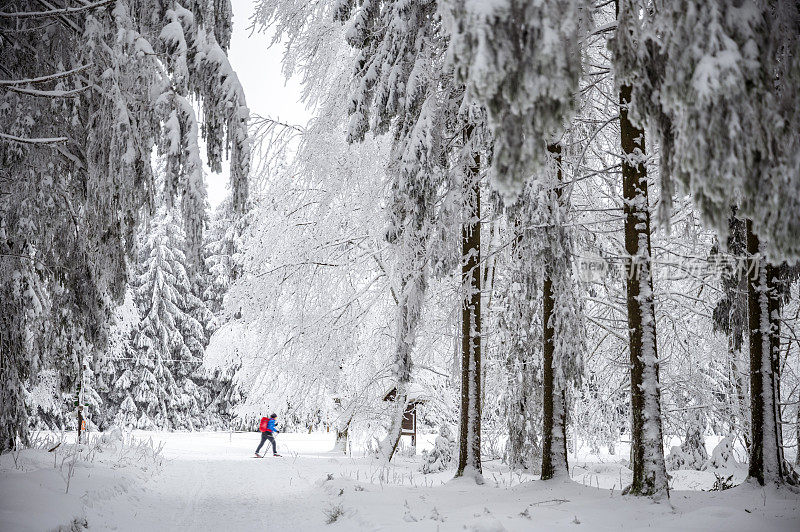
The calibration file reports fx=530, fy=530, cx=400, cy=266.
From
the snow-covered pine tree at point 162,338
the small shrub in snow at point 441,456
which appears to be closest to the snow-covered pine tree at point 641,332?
the small shrub in snow at point 441,456

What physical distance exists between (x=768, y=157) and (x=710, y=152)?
40 cm

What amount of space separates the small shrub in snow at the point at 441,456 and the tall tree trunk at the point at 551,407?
4.07 metres

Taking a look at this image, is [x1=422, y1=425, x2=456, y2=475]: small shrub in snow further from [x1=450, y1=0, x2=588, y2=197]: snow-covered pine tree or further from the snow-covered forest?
[x1=450, y1=0, x2=588, y2=197]: snow-covered pine tree

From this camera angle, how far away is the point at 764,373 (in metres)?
7.13

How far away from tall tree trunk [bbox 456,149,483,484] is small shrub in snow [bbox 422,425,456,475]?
266 cm

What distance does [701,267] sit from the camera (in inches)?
312

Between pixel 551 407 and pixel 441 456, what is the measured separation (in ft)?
15.0

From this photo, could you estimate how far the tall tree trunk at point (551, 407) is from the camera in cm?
795

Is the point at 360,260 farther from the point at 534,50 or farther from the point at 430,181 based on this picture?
the point at 534,50

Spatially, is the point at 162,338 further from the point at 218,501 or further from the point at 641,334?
the point at 641,334

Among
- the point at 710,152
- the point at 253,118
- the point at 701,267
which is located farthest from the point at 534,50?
the point at 253,118

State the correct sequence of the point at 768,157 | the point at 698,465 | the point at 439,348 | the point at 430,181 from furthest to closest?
the point at 439,348
the point at 698,465
the point at 430,181
the point at 768,157

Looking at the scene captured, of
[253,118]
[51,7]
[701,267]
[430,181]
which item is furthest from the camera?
[253,118]

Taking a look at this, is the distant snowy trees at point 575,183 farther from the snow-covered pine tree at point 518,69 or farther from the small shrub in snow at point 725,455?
the small shrub in snow at point 725,455
